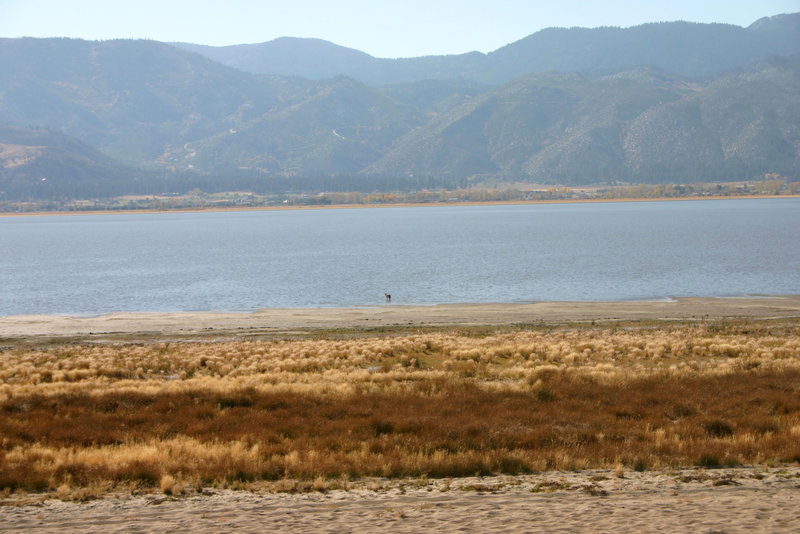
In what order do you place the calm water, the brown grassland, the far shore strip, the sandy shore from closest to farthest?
the sandy shore < the brown grassland < the far shore strip < the calm water

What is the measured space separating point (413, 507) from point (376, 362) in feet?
54.5

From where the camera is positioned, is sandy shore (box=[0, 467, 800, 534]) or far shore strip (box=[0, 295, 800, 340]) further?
far shore strip (box=[0, 295, 800, 340])

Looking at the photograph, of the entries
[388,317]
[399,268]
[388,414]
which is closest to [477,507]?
[388,414]

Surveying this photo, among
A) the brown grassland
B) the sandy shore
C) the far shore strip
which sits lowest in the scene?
the far shore strip

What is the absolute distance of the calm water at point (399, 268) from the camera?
61.4m

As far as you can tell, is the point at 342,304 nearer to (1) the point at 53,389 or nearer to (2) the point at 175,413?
(1) the point at 53,389

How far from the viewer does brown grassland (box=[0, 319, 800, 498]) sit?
13617 millimetres

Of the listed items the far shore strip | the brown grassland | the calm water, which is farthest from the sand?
the calm water

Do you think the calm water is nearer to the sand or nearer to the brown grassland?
the brown grassland

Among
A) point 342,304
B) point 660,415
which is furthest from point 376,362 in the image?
point 342,304

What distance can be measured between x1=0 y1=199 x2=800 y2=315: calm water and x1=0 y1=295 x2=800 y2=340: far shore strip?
4634 millimetres

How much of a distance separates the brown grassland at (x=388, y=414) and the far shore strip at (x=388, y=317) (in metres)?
14.1

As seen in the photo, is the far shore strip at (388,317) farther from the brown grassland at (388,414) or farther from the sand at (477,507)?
the sand at (477,507)

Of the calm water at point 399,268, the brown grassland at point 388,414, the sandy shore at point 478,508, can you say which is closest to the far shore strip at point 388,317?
the calm water at point 399,268
